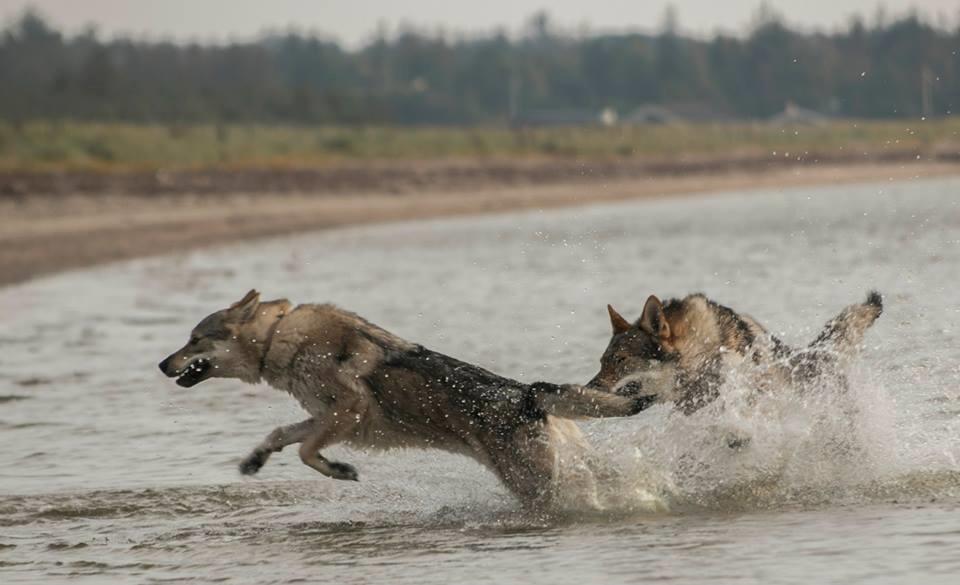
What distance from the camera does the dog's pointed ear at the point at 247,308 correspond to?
26.9 feet

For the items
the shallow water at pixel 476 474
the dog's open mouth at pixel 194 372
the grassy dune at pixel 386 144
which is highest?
the grassy dune at pixel 386 144

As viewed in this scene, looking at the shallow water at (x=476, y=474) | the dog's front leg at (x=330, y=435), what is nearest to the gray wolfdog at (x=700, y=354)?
the shallow water at (x=476, y=474)

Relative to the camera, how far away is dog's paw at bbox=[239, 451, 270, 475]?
8.14 metres

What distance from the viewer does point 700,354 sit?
8109mm

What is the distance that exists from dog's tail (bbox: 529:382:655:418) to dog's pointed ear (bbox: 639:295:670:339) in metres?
0.84

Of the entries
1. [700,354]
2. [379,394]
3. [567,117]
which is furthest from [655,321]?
[567,117]

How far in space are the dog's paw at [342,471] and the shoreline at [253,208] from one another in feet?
43.2

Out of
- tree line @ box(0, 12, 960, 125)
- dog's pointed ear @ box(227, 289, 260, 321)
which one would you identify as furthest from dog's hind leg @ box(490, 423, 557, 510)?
tree line @ box(0, 12, 960, 125)

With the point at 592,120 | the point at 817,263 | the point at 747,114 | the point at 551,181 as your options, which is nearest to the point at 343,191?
the point at 551,181

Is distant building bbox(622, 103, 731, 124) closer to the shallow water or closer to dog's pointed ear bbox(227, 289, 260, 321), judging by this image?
the shallow water

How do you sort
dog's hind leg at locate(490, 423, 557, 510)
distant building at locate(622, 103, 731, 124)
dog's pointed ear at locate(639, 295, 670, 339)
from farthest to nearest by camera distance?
distant building at locate(622, 103, 731, 124), dog's pointed ear at locate(639, 295, 670, 339), dog's hind leg at locate(490, 423, 557, 510)

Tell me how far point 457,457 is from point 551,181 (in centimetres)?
3290

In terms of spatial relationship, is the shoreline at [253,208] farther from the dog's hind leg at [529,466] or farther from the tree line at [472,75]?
the dog's hind leg at [529,466]

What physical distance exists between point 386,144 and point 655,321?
38.6 metres
